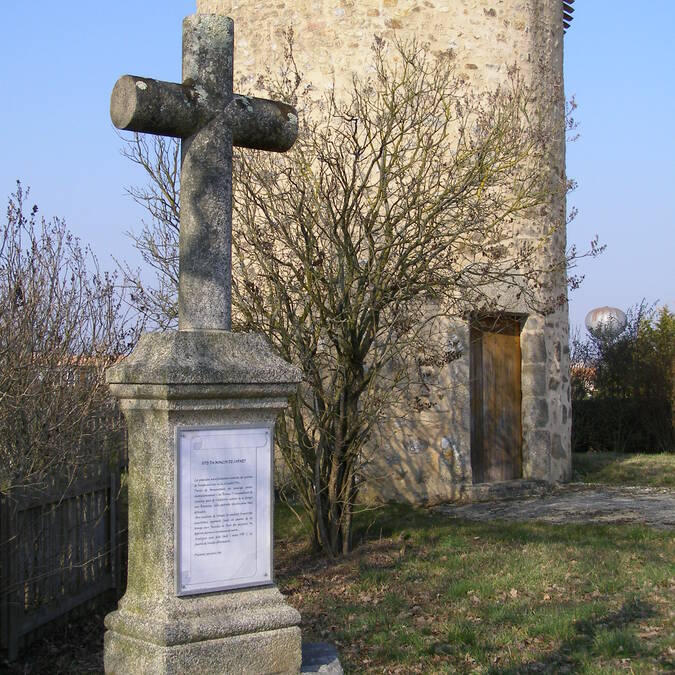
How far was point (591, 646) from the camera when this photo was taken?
543 centimetres

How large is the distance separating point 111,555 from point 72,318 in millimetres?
2017

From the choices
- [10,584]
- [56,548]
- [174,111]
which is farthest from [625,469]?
[174,111]

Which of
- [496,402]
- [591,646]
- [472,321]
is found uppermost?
[472,321]

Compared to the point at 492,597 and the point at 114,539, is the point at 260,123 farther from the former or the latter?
the point at 114,539

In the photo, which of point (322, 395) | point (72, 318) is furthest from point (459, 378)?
point (72, 318)

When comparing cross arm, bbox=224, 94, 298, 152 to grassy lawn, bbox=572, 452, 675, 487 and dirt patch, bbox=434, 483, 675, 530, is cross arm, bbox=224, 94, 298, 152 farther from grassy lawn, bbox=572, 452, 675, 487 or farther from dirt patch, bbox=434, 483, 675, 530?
grassy lawn, bbox=572, 452, 675, 487

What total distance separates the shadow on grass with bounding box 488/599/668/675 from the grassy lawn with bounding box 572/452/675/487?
6681 millimetres

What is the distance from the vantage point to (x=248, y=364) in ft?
11.3

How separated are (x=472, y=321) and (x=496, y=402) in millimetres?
1178

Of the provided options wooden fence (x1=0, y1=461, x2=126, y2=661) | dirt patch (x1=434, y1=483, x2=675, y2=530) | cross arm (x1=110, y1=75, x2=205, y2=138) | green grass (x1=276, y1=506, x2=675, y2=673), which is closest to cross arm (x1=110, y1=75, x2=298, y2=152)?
cross arm (x1=110, y1=75, x2=205, y2=138)

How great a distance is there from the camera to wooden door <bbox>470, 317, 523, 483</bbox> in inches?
443

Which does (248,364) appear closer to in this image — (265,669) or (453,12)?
(265,669)

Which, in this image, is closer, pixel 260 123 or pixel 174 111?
pixel 174 111

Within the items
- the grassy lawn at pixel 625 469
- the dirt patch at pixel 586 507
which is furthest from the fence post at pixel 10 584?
the grassy lawn at pixel 625 469
